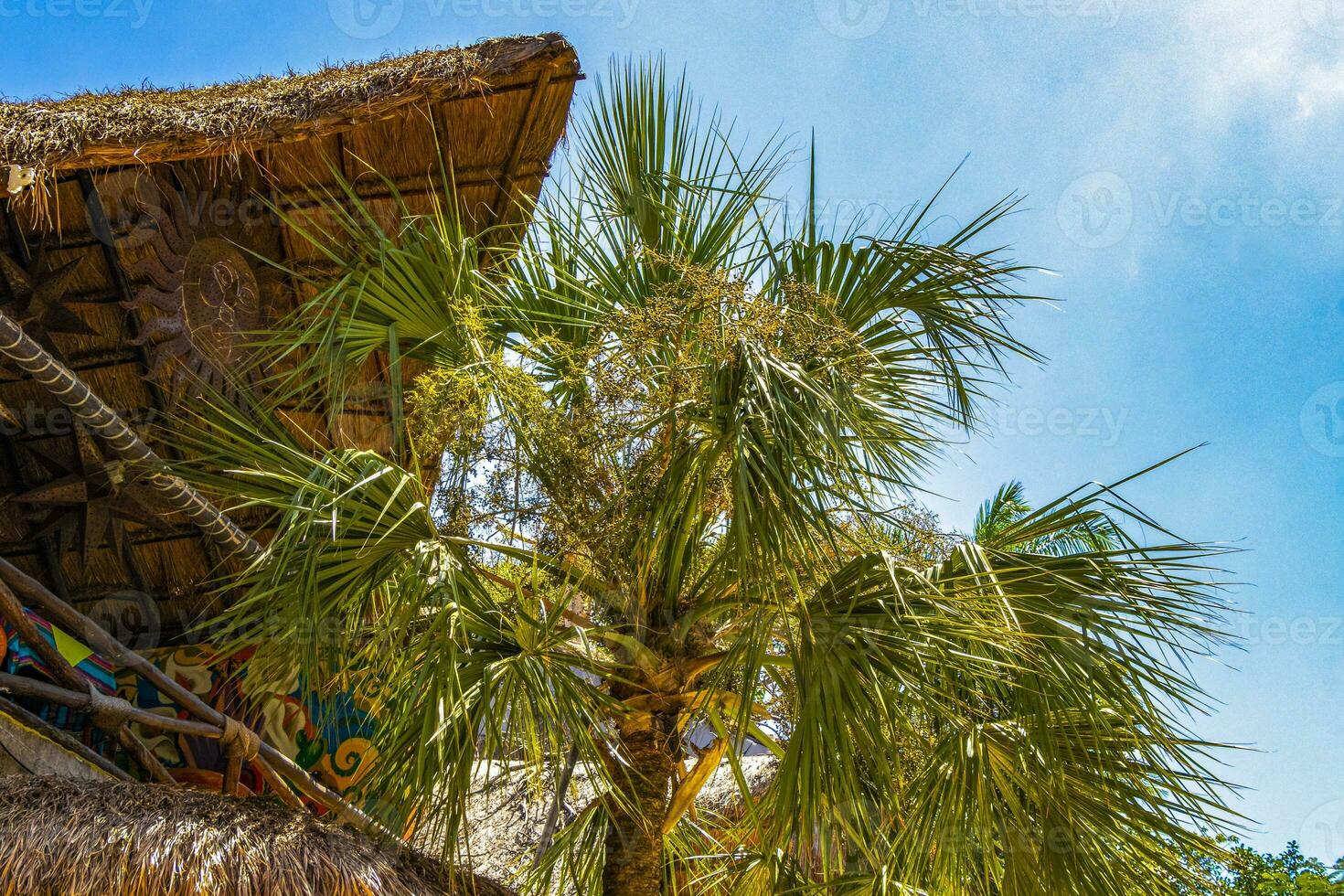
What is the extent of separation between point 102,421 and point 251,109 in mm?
1370

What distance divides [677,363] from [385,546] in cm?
107

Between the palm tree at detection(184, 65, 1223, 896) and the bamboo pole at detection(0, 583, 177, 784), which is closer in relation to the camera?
the palm tree at detection(184, 65, 1223, 896)

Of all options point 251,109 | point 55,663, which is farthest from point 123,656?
point 251,109

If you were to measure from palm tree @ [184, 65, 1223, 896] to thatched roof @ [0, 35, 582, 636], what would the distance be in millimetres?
749

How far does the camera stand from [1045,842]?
2.88m

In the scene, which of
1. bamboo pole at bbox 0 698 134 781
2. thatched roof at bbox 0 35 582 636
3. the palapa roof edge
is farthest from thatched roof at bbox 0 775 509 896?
the palapa roof edge

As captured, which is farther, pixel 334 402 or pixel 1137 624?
pixel 334 402

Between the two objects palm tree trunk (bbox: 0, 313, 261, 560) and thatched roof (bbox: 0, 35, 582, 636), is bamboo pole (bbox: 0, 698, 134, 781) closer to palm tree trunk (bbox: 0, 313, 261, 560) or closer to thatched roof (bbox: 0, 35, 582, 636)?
palm tree trunk (bbox: 0, 313, 261, 560)

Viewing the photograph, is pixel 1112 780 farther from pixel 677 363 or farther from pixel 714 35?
pixel 714 35

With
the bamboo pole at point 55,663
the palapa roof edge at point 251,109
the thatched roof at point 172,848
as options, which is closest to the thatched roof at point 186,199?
the palapa roof edge at point 251,109

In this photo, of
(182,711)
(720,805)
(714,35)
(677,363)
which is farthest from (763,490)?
(720,805)

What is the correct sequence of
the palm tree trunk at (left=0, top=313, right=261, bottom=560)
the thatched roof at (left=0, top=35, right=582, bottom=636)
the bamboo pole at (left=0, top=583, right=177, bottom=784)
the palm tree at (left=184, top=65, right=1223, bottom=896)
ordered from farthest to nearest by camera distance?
the thatched roof at (left=0, top=35, right=582, bottom=636) → the bamboo pole at (left=0, top=583, right=177, bottom=784) → the palm tree trunk at (left=0, top=313, right=261, bottom=560) → the palm tree at (left=184, top=65, right=1223, bottom=896)

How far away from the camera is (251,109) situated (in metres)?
4.09

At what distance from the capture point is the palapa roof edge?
12.7 ft
